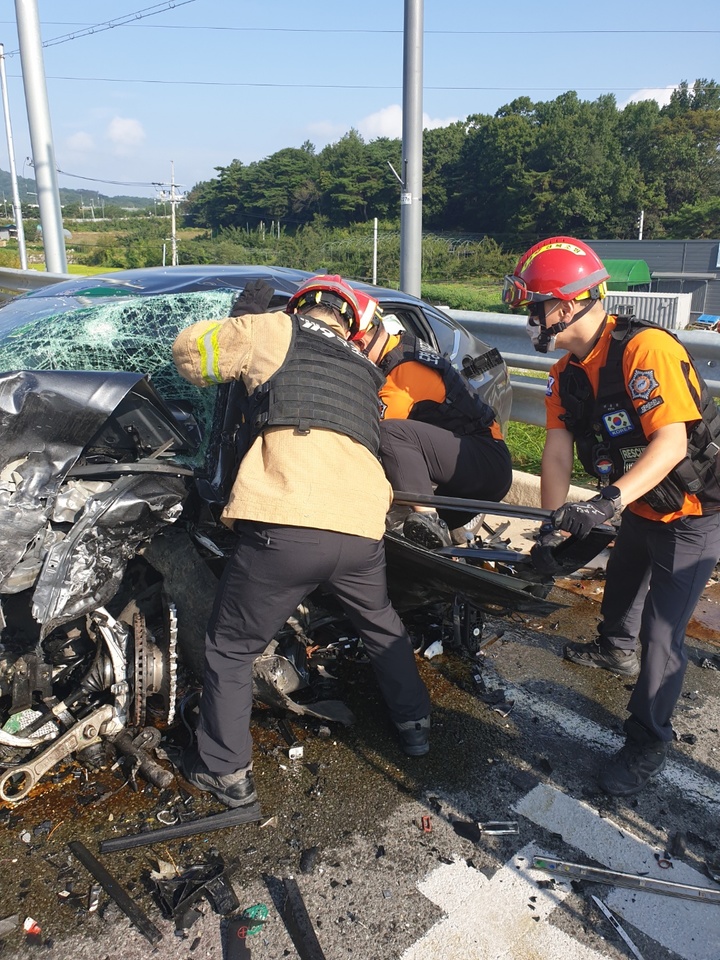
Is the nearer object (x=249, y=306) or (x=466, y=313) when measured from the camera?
(x=249, y=306)

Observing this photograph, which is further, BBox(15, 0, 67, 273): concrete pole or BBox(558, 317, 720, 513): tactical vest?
BBox(15, 0, 67, 273): concrete pole

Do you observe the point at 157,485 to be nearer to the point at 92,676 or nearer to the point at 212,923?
the point at 92,676

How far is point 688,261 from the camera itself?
44531mm

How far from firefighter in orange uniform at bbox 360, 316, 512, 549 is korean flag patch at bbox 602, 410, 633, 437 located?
2.31 ft

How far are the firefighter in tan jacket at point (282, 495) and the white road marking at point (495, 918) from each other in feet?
2.49

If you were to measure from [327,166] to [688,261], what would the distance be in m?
35.8

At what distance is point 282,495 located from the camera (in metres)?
2.50

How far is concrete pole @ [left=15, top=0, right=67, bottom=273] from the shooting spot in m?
9.33

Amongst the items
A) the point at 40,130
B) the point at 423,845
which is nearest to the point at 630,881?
the point at 423,845

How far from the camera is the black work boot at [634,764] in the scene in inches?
109

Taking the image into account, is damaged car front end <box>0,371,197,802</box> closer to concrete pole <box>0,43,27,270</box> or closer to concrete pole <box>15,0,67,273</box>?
concrete pole <box>15,0,67,273</box>

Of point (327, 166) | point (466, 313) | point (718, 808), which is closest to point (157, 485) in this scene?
point (718, 808)

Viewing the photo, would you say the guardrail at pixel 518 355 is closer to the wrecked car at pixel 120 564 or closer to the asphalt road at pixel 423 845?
the wrecked car at pixel 120 564

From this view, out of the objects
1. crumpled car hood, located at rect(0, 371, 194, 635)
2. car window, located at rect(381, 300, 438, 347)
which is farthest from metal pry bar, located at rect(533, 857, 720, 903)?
car window, located at rect(381, 300, 438, 347)
